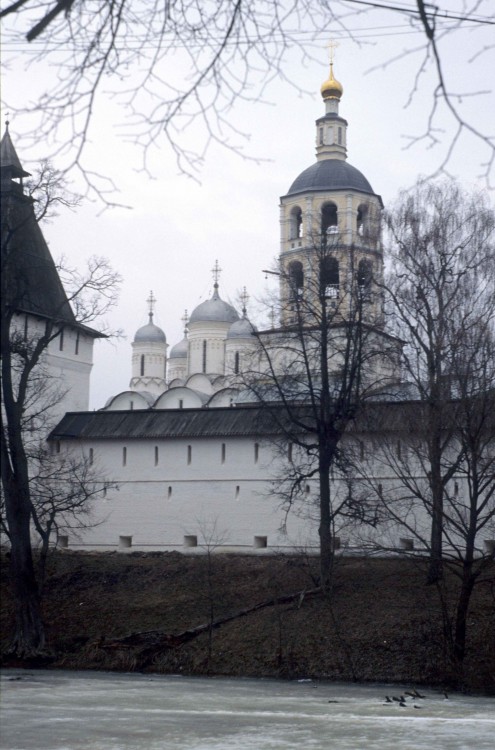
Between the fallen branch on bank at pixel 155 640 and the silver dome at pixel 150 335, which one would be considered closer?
the fallen branch on bank at pixel 155 640

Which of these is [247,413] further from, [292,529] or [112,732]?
[112,732]

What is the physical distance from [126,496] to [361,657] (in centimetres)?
1026

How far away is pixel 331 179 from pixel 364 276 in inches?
701

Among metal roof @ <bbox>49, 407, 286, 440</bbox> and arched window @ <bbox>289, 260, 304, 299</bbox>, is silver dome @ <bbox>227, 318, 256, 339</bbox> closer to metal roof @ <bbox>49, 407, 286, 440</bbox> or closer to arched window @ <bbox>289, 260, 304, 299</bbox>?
metal roof @ <bbox>49, 407, 286, 440</bbox>

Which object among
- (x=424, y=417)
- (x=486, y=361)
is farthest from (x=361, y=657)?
(x=486, y=361)

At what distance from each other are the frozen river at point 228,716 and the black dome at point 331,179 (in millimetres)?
23899

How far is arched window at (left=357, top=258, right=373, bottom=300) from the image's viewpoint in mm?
20656

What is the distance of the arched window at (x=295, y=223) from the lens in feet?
127

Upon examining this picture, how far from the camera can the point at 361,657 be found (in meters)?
17.6

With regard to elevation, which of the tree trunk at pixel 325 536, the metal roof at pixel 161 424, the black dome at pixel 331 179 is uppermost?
the black dome at pixel 331 179

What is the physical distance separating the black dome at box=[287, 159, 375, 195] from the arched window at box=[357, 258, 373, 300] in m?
17.1

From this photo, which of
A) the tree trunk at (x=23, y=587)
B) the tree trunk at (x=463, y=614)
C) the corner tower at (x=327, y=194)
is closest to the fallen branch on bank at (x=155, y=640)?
the tree trunk at (x=23, y=587)

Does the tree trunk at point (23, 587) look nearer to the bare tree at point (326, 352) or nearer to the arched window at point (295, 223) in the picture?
the bare tree at point (326, 352)

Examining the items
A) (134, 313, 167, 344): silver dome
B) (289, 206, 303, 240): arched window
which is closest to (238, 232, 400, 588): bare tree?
(289, 206, 303, 240): arched window
